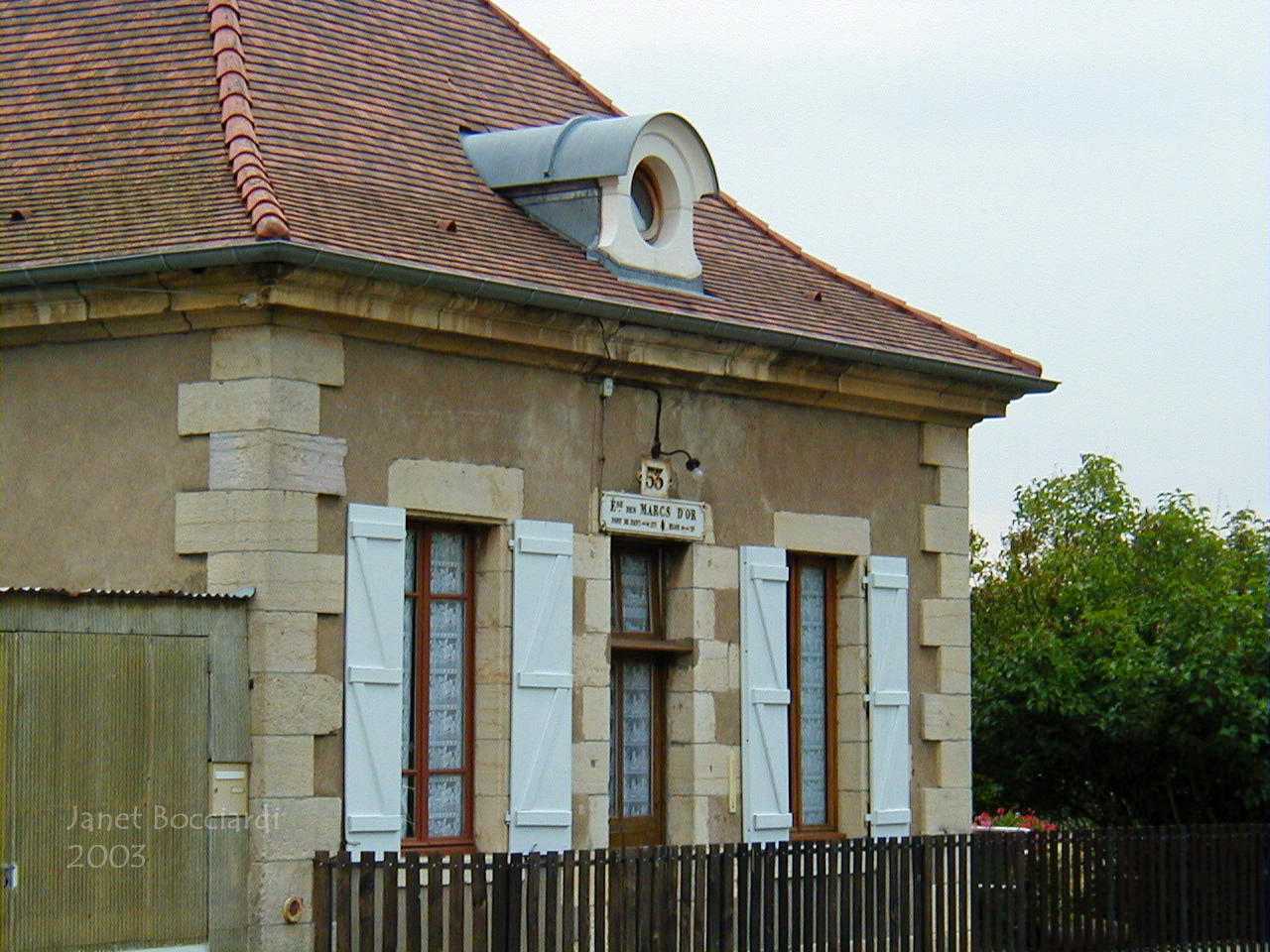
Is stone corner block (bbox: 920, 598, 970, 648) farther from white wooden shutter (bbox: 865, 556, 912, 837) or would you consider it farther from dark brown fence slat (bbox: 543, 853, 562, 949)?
dark brown fence slat (bbox: 543, 853, 562, 949)

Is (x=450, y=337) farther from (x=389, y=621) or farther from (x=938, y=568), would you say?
(x=938, y=568)

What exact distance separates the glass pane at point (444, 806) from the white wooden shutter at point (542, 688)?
11.8 inches

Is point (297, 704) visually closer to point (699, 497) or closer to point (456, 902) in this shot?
point (456, 902)

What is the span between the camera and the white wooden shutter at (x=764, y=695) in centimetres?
1391

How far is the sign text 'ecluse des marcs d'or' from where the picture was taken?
43.3 feet

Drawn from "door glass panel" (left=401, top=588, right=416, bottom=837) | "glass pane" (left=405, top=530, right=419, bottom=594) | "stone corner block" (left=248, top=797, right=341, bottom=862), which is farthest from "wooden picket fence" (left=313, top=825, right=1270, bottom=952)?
"glass pane" (left=405, top=530, right=419, bottom=594)

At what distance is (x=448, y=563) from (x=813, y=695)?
3149 mm

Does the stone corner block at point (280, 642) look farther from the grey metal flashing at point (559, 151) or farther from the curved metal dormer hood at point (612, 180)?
the grey metal flashing at point (559, 151)

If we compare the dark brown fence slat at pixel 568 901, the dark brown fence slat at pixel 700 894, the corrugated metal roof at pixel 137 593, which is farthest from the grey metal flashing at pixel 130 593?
the dark brown fence slat at pixel 700 894

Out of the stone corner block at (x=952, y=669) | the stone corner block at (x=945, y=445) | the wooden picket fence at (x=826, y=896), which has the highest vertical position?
the stone corner block at (x=945, y=445)

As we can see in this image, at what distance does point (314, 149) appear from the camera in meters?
12.8

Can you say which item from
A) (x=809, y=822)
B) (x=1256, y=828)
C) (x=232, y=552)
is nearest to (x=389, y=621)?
(x=232, y=552)

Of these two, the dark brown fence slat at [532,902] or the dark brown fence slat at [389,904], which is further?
the dark brown fence slat at [532,902]

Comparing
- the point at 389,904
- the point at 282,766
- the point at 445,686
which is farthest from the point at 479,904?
the point at 445,686
